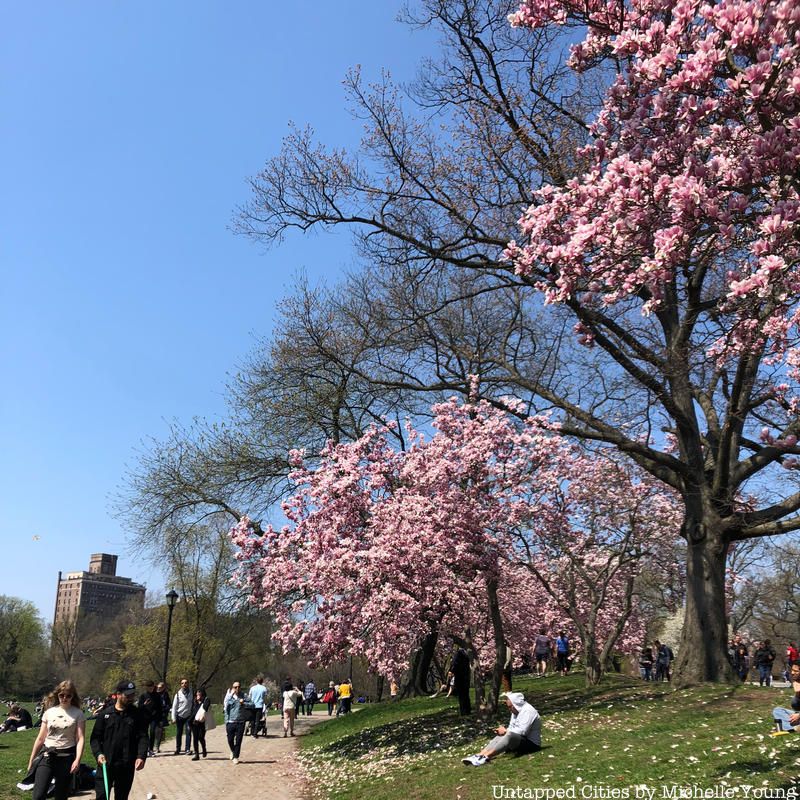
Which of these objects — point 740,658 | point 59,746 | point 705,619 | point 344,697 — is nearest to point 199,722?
point 59,746

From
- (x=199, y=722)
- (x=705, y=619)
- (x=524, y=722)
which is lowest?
(x=199, y=722)

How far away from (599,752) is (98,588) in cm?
16624

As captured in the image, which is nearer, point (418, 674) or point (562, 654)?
point (562, 654)

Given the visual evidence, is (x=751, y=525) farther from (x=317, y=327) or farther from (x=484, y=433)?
(x=317, y=327)

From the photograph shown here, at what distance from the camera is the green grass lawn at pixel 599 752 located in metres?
7.54

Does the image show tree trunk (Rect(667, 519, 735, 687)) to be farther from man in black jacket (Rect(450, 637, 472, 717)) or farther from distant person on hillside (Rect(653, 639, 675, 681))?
distant person on hillside (Rect(653, 639, 675, 681))

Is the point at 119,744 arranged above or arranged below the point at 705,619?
below

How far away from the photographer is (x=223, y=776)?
1388cm

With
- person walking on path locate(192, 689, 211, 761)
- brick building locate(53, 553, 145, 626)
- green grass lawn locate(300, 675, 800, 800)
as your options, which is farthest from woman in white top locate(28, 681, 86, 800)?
brick building locate(53, 553, 145, 626)

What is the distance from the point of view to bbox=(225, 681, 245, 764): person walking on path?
15625mm

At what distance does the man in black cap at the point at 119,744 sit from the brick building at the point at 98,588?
504 feet

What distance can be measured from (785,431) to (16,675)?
80.7 m

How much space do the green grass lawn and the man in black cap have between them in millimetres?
3403

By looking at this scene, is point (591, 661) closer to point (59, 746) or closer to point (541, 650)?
point (541, 650)
